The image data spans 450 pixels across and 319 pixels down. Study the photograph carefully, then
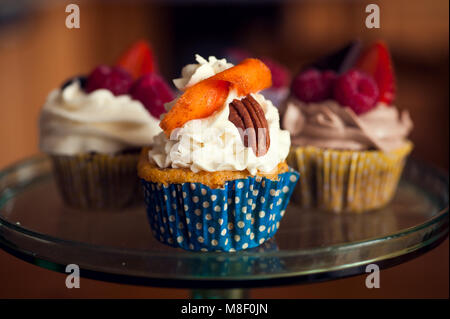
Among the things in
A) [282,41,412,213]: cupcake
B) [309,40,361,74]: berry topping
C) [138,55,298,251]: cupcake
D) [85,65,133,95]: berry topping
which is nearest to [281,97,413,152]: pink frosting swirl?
[282,41,412,213]: cupcake

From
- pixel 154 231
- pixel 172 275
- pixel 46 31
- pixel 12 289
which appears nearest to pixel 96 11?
pixel 46 31

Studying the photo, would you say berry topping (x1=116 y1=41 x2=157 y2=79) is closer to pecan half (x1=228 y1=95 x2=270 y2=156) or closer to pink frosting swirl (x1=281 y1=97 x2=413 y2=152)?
pink frosting swirl (x1=281 y1=97 x2=413 y2=152)

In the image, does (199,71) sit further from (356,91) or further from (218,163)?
(356,91)

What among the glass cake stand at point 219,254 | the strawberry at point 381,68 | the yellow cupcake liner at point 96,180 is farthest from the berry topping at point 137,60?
the strawberry at point 381,68

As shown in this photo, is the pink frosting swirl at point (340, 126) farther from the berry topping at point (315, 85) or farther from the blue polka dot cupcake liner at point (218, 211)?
the blue polka dot cupcake liner at point (218, 211)

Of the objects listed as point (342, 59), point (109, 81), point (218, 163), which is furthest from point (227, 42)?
point (218, 163)

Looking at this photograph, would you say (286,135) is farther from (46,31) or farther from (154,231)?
(46,31)
